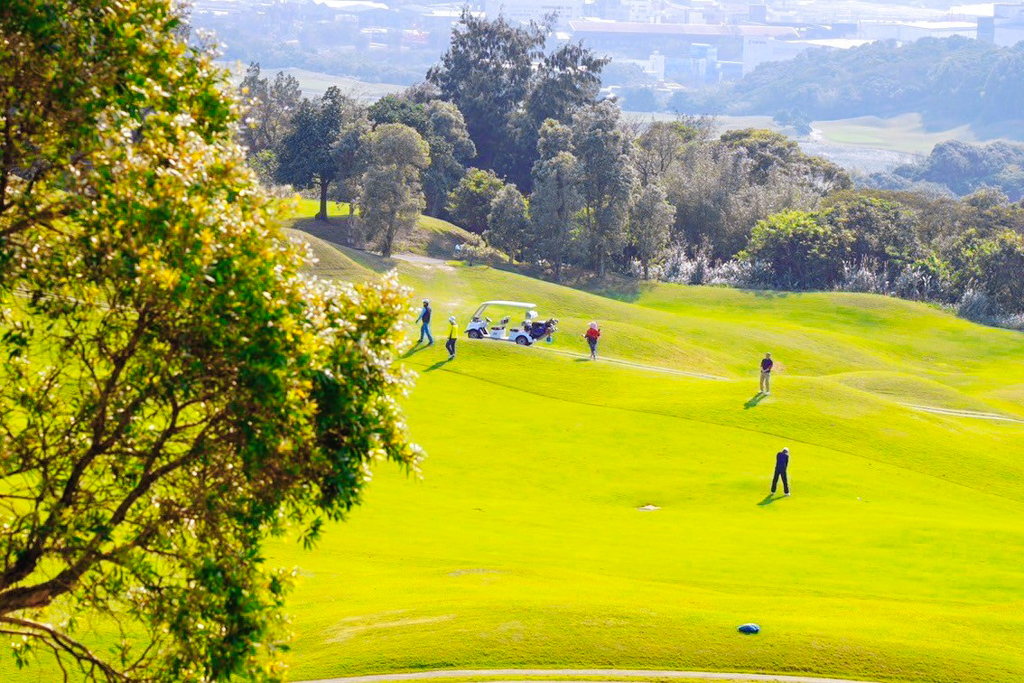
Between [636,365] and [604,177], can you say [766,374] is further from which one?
[604,177]

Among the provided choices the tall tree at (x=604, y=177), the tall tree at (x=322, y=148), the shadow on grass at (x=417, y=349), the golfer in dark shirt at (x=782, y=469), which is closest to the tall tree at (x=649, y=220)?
the tall tree at (x=604, y=177)

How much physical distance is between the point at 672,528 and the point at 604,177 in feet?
230

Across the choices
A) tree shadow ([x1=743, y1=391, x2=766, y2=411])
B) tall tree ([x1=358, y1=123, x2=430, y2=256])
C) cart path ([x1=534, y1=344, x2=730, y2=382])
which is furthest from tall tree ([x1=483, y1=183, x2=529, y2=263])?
tree shadow ([x1=743, y1=391, x2=766, y2=411])

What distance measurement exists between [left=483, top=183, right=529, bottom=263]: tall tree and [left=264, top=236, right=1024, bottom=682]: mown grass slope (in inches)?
1329

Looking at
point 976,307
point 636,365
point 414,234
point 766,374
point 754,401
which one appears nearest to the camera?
point 754,401

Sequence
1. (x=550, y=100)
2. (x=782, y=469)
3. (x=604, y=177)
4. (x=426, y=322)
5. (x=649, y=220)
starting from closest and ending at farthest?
1. (x=782, y=469)
2. (x=426, y=322)
3. (x=604, y=177)
4. (x=649, y=220)
5. (x=550, y=100)

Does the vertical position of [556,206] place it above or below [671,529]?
above

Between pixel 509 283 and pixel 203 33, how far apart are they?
73748 millimetres

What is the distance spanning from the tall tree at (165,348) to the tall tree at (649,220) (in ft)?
313

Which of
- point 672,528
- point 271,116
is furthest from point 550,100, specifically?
point 672,528

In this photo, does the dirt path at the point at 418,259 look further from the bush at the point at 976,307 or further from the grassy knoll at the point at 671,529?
the bush at the point at 976,307

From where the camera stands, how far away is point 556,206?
107 meters

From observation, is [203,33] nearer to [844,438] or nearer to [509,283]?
[844,438]

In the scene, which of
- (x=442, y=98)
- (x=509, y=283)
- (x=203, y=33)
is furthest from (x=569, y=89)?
(x=203, y=33)
